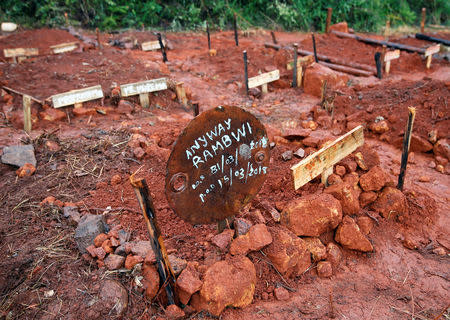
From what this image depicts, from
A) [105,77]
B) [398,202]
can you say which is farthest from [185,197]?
[105,77]

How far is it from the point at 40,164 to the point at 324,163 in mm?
3572

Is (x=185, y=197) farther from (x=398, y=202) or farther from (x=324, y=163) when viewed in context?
(x=398, y=202)

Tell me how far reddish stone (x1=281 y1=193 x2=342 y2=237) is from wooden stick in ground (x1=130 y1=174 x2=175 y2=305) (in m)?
1.33

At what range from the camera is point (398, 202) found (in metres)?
3.86

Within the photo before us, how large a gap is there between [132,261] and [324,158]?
226cm

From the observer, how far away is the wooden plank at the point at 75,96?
6.19 m

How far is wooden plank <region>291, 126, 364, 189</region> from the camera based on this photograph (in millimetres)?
3474

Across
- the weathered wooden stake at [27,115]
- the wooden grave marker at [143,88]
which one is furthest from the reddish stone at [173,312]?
the wooden grave marker at [143,88]

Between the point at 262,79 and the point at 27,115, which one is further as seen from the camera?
the point at 262,79

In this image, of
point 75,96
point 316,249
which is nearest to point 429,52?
point 316,249

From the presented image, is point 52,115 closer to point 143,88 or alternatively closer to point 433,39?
point 143,88

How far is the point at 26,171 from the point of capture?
4.18m

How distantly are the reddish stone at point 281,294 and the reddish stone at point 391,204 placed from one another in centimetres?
167

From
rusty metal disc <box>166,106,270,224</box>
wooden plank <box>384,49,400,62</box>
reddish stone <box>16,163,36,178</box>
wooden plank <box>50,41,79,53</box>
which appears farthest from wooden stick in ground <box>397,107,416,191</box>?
wooden plank <box>50,41,79,53</box>
